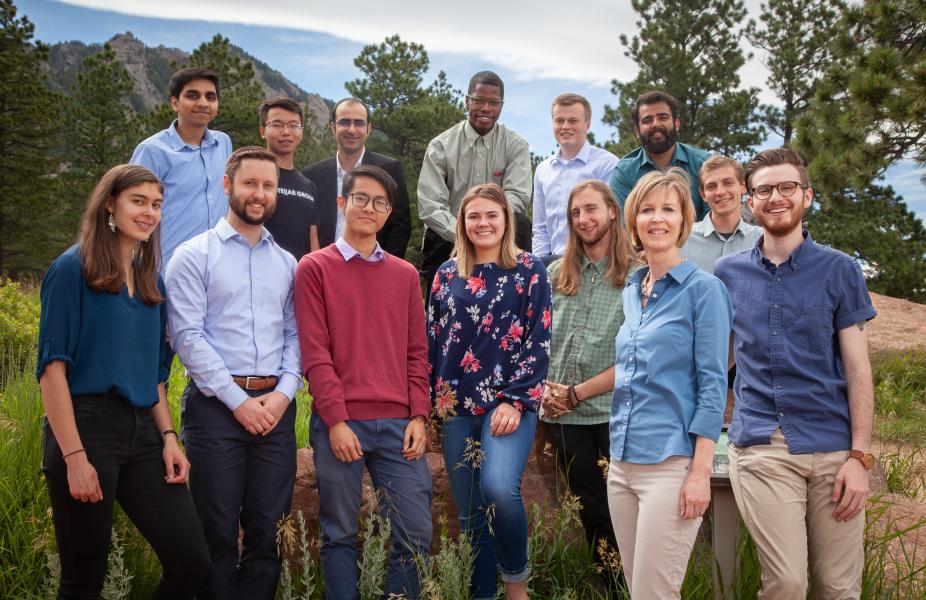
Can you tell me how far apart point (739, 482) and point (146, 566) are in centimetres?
291

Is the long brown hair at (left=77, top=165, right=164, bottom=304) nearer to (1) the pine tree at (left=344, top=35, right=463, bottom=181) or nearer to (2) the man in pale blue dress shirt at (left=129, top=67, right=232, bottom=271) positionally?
(2) the man in pale blue dress shirt at (left=129, top=67, right=232, bottom=271)

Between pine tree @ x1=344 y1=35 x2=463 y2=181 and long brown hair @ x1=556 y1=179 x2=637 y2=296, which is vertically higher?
pine tree @ x1=344 y1=35 x2=463 y2=181

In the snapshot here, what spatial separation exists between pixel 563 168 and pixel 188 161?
2.51m

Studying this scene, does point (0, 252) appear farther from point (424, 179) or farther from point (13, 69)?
point (424, 179)

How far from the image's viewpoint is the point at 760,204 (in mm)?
3211

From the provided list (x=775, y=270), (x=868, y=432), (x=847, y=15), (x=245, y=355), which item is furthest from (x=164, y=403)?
(x=847, y=15)

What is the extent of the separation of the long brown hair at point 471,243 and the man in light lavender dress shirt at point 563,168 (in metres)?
1.60

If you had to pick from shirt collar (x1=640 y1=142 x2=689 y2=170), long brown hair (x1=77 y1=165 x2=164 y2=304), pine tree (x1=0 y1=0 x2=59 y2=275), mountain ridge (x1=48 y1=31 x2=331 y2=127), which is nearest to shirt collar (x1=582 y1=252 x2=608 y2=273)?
shirt collar (x1=640 y1=142 x2=689 y2=170)

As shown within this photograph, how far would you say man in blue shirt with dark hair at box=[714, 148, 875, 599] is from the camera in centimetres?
296

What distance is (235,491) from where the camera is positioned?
3225 millimetres

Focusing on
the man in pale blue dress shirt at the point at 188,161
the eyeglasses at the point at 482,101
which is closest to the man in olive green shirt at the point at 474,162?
the eyeglasses at the point at 482,101

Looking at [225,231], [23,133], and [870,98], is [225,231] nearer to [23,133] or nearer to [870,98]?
[870,98]

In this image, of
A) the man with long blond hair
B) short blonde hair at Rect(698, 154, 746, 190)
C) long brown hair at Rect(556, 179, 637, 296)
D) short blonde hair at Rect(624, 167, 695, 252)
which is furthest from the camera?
short blonde hair at Rect(698, 154, 746, 190)

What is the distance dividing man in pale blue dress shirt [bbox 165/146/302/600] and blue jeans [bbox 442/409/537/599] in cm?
76
